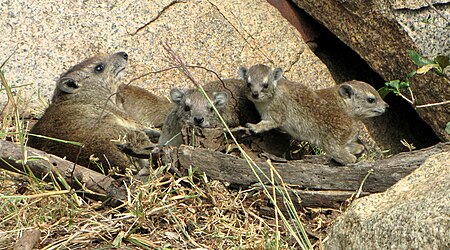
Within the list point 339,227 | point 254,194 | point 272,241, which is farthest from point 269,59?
point 339,227

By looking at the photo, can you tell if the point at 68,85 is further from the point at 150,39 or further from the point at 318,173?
the point at 318,173

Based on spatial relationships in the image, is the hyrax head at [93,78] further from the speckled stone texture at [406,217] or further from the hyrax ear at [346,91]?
the speckled stone texture at [406,217]

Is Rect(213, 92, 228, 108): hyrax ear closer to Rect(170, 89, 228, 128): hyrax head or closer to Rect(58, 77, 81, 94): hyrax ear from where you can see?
Rect(170, 89, 228, 128): hyrax head

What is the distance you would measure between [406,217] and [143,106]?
449 centimetres

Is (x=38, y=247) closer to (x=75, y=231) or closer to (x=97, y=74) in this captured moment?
(x=75, y=231)

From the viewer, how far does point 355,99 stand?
7.43 metres

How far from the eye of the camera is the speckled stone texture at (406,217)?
3138 mm

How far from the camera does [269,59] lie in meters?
8.13

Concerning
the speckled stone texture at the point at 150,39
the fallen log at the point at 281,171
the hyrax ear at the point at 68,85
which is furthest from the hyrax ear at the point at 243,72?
the fallen log at the point at 281,171

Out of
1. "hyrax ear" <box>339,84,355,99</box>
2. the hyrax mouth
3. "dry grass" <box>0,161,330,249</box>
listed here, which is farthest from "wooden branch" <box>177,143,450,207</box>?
the hyrax mouth

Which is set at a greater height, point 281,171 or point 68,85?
point 68,85

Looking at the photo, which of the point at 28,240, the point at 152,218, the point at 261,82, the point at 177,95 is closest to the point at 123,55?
the point at 177,95

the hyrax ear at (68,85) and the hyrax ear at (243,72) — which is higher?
the hyrax ear at (68,85)

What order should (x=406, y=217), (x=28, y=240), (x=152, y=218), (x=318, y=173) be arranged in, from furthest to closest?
(x=318, y=173) < (x=152, y=218) < (x=28, y=240) < (x=406, y=217)
